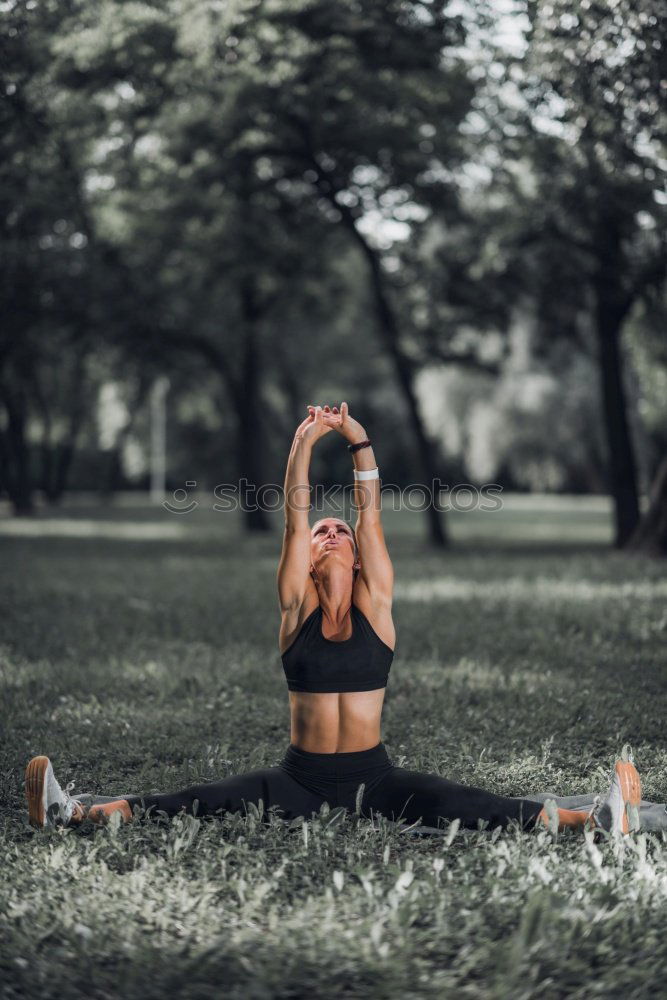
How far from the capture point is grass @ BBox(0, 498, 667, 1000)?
3.24m

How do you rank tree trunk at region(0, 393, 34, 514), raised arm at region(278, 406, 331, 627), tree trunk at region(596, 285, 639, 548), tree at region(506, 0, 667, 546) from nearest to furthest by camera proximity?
1. raised arm at region(278, 406, 331, 627)
2. tree at region(506, 0, 667, 546)
3. tree trunk at region(596, 285, 639, 548)
4. tree trunk at region(0, 393, 34, 514)

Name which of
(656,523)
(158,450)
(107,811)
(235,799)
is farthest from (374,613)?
(158,450)

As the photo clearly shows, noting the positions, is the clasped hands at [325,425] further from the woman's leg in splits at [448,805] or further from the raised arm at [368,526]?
the woman's leg in splits at [448,805]

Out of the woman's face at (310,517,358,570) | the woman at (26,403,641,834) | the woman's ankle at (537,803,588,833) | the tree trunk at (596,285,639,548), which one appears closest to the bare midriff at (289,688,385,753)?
the woman at (26,403,641,834)

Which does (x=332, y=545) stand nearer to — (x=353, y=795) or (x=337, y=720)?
(x=337, y=720)

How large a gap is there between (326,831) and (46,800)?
128 centimetres

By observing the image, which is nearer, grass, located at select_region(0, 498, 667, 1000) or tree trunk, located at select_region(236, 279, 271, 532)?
grass, located at select_region(0, 498, 667, 1000)

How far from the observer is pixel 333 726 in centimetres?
449

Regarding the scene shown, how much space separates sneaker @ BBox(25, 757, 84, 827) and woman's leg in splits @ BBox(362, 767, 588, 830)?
136cm

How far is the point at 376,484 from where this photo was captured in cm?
475

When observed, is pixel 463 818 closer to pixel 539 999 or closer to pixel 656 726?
pixel 539 999

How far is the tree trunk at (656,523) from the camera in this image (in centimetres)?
1703

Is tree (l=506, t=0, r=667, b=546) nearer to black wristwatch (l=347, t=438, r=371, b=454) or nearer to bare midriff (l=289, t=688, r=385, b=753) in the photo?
black wristwatch (l=347, t=438, r=371, b=454)

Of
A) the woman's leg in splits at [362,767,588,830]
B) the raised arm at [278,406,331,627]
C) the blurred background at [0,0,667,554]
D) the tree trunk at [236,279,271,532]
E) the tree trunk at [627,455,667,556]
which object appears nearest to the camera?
the woman's leg in splits at [362,767,588,830]
